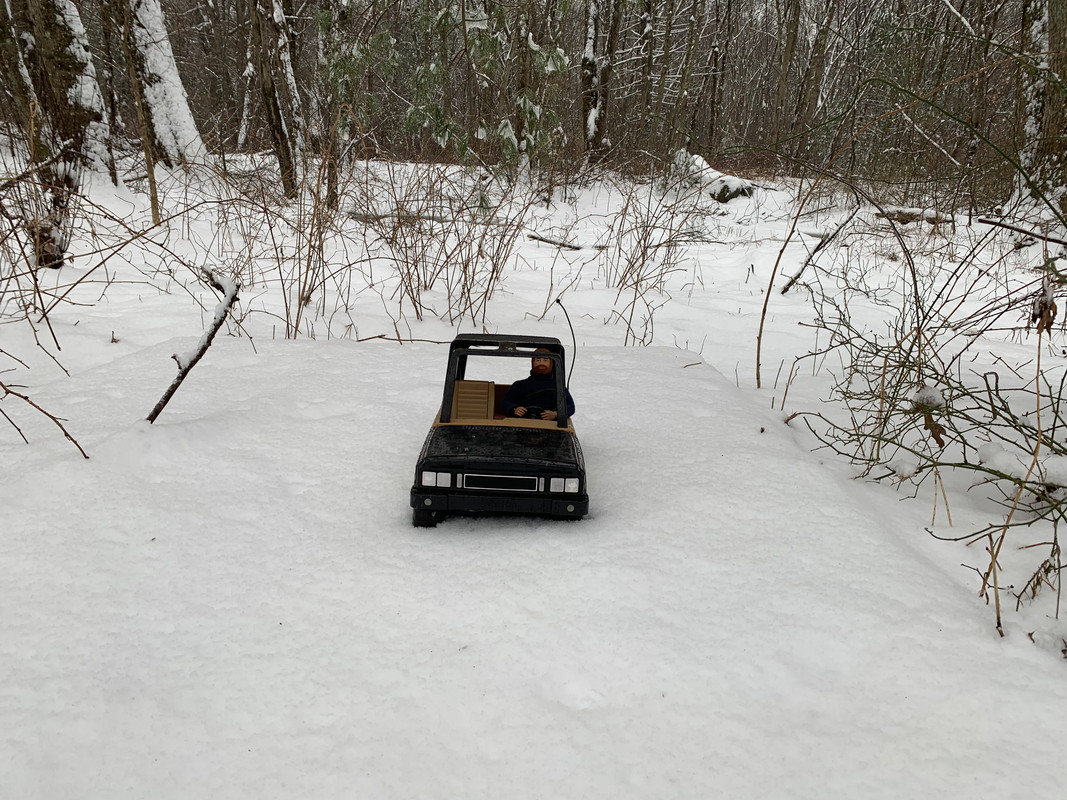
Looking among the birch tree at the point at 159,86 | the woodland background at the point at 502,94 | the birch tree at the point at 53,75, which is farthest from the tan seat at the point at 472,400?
the birch tree at the point at 159,86

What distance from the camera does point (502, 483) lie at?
2150 mm

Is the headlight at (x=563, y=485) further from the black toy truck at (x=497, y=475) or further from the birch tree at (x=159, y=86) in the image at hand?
the birch tree at (x=159, y=86)

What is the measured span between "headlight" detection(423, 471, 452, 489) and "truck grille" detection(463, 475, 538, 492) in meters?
0.05

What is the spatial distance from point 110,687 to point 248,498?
0.86 meters

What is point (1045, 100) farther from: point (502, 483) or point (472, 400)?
point (502, 483)

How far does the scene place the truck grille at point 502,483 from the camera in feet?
7.01

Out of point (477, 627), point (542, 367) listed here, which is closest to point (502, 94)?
point (542, 367)

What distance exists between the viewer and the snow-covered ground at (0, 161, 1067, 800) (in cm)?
139

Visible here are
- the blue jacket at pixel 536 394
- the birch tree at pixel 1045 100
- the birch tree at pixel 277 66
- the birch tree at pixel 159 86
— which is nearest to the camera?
the blue jacket at pixel 536 394

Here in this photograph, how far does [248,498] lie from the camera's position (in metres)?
2.34

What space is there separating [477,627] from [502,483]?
1.65ft

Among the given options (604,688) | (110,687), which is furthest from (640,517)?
(110,687)

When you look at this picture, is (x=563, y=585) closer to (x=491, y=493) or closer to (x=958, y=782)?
(x=491, y=493)

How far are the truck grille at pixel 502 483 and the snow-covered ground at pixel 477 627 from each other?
176 millimetres
